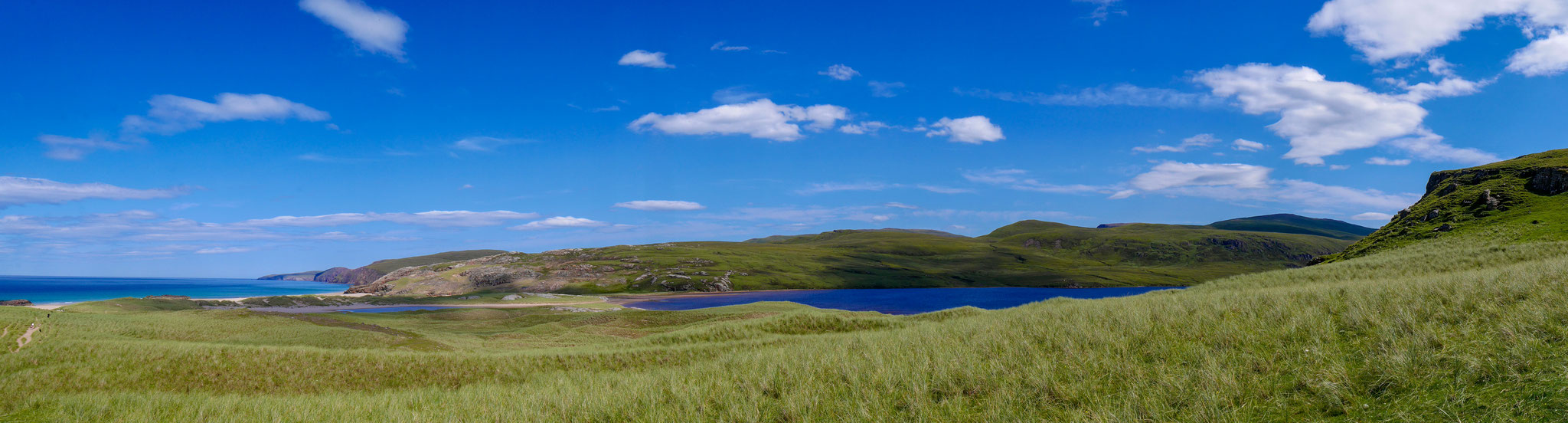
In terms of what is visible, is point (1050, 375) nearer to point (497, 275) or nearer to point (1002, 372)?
point (1002, 372)

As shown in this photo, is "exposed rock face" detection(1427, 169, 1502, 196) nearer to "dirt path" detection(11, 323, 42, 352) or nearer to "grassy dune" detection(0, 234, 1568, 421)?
"grassy dune" detection(0, 234, 1568, 421)

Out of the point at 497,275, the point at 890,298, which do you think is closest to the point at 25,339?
the point at 890,298

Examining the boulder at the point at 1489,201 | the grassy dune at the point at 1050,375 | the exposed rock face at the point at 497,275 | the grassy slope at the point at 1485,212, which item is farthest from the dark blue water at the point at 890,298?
the grassy dune at the point at 1050,375

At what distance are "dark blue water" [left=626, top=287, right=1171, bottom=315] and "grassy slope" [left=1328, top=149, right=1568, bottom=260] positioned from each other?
1589 inches

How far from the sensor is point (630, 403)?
10227 mm

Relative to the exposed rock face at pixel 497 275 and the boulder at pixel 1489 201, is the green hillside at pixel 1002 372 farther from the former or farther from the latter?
the exposed rock face at pixel 497 275

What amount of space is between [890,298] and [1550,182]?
96854 mm

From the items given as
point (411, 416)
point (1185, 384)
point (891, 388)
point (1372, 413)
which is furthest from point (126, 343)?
point (1372, 413)

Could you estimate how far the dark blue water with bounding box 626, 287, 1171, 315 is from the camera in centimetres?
11556

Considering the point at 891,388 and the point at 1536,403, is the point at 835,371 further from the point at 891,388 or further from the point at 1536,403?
the point at 1536,403

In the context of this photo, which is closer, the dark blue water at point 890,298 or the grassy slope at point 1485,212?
the grassy slope at point 1485,212

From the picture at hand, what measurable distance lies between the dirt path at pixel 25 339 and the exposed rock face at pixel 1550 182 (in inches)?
4193

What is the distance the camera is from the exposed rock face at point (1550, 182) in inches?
2415

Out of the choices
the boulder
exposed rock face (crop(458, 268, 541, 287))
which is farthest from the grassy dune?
exposed rock face (crop(458, 268, 541, 287))
